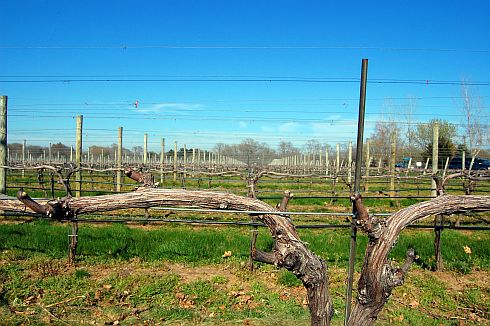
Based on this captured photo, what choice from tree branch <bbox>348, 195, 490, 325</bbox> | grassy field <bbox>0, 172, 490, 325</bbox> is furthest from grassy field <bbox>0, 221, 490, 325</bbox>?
tree branch <bbox>348, 195, 490, 325</bbox>

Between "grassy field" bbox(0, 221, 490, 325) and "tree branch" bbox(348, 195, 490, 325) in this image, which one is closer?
"tree branch" bbox(348, 195, 490, 325)

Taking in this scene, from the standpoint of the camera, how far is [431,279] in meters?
5.17

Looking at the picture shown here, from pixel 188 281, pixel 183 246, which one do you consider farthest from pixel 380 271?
pixel 183 246

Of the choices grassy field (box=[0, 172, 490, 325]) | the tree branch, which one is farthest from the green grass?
the tree branch

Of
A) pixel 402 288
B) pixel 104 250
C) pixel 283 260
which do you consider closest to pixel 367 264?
pixel 283 260

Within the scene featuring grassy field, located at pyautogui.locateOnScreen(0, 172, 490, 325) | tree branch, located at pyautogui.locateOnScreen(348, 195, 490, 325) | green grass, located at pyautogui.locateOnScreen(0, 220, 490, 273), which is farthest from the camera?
green grass, located at pyautogui.locateOnScreen(0, 220, 490, 273)

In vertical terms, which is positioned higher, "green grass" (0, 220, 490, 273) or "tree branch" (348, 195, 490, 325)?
"tree branch" (348, 195, 490, 325)

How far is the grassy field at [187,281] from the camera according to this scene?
3.97m

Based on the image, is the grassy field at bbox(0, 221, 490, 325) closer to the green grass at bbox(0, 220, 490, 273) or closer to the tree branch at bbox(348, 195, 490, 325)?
the green grass at bbox(0, 220, 490, 273)

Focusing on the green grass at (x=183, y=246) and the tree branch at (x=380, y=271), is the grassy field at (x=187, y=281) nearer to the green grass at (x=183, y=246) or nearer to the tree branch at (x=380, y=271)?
the green grass at (x=183, y=246)

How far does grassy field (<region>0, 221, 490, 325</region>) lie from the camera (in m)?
3.97

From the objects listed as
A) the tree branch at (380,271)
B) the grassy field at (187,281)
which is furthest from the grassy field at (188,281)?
the tree branch at (380,271)

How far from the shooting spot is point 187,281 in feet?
16.3

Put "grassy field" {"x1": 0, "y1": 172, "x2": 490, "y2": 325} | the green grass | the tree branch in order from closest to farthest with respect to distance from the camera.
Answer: the tree branch, "grassy field" {"x1": 0, "y1": 172, "x2": 490, "y2": 325}, the green grass
